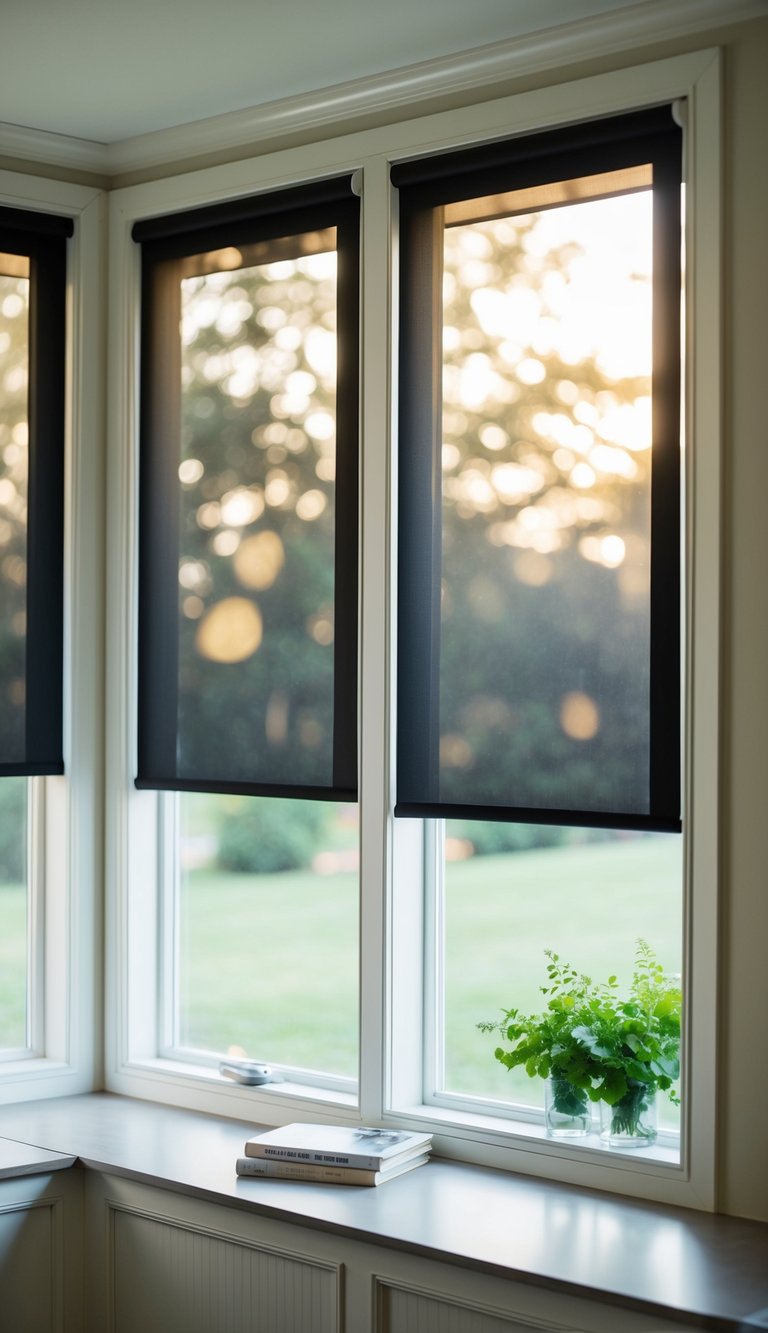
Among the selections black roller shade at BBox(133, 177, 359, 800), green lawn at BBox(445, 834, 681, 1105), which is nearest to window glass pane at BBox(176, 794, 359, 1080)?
black roller shade at BBox(133, 177, 359, 800)

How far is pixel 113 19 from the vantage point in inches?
100.0

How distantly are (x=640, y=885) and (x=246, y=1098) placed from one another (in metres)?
1.04

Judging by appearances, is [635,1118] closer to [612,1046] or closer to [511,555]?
[612,1046]

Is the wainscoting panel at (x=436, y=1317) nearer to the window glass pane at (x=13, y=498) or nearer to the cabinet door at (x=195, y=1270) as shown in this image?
the cabinet door at (x=195, y=1270)

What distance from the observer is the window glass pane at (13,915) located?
3.20 meters

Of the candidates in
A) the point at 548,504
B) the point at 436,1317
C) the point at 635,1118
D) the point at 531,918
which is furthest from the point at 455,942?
the point at 548,504

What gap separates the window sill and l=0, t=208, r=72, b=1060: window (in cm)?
44

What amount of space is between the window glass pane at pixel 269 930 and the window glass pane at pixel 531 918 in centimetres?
25

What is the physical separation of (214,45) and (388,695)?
136 centimetres

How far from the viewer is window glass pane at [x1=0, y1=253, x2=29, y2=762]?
10.3 ft

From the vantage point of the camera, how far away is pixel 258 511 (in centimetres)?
301

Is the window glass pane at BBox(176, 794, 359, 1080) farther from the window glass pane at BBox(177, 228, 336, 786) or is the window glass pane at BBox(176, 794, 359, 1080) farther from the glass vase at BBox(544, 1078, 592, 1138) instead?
the glass vase at BBox(544, 1078, 592, 1138)

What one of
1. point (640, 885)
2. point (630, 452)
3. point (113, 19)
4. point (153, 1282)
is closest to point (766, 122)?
point (630, 452)

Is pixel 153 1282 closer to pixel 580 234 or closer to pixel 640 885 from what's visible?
pixel 640 885
